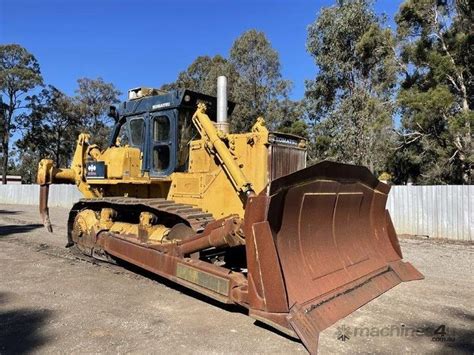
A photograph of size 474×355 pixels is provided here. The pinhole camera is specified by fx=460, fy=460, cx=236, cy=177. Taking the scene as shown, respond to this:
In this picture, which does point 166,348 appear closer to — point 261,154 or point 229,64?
point 261,154

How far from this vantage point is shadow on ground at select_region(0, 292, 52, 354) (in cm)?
471

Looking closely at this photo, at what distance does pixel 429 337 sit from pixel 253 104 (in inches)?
1020

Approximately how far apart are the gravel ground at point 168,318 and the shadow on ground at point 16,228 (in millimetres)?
6284

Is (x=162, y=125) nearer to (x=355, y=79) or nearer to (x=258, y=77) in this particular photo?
(x=355, y=79)

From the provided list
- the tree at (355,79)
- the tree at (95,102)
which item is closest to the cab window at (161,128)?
the tree at (355,79)

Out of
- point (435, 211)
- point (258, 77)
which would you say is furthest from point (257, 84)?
point (435, 211)

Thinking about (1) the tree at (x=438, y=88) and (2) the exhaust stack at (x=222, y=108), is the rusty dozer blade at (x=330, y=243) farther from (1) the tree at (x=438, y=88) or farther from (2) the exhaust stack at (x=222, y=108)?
(1) the tree at (x=438, y=88)

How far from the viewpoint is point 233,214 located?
6574mm

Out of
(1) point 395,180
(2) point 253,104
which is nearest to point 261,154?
(2) point 253,104

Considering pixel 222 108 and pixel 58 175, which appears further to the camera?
pixel 58 175

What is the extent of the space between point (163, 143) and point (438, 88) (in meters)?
16.5

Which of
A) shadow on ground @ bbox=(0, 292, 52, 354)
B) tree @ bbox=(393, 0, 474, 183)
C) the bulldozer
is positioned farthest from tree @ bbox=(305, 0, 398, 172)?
shadow on ground @ bbox=(0, 292, 52, 354)

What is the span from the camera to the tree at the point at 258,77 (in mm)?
30109

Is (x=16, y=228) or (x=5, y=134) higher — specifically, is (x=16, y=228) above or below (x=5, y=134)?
below
